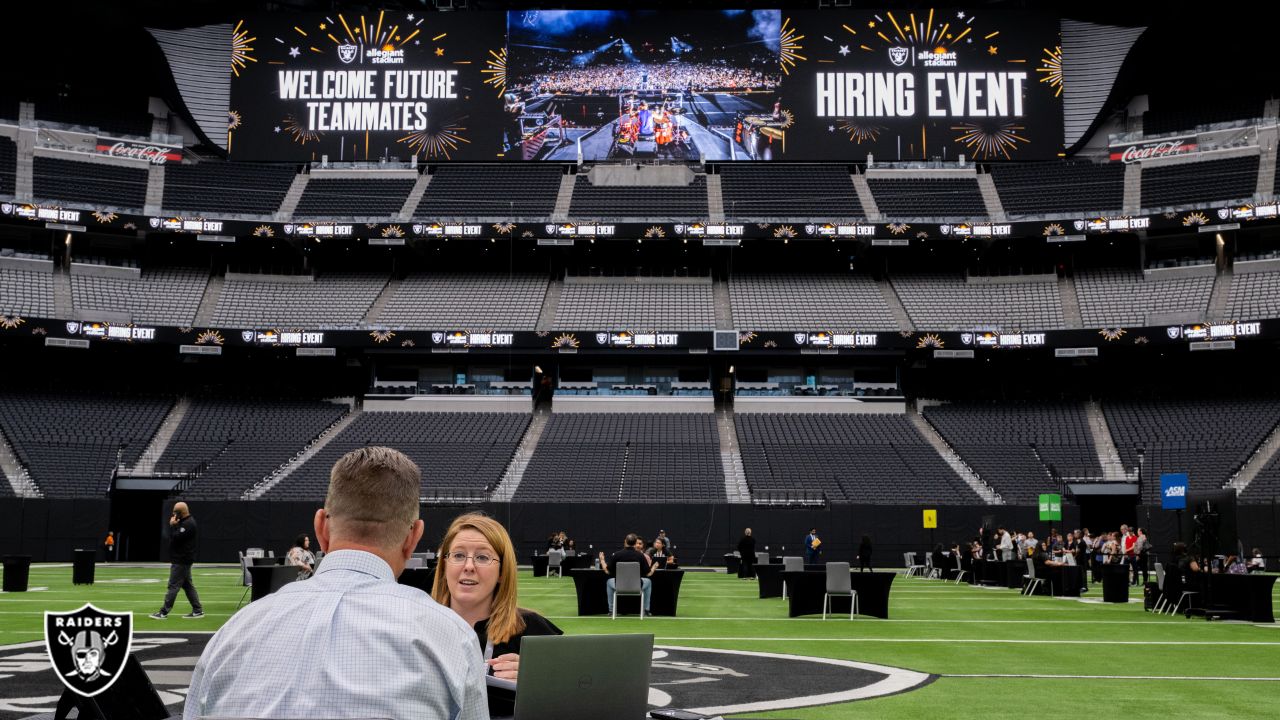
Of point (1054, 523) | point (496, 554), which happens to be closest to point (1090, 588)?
point (1054, 523)

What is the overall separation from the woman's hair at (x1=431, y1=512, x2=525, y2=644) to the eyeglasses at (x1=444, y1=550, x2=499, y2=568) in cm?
4

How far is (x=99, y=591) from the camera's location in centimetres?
2527

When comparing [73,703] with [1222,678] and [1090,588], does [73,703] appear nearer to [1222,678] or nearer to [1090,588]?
[1222,678]

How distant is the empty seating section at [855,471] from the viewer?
44.3m

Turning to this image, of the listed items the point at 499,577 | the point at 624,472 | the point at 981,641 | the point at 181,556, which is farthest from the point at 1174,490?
the point at 499,577

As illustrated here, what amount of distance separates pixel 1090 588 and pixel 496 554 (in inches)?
1125

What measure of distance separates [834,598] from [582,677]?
16683 millimetres

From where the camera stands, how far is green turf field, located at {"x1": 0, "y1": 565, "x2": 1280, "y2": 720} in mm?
10523

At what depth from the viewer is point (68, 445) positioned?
4694cm

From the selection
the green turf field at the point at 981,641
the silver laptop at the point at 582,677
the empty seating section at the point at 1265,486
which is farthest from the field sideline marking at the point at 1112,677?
the empty seating section at the point at 1265,486

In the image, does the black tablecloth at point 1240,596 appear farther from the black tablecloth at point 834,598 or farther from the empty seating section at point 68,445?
the empty seating section at point 68,445

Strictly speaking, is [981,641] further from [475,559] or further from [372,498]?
[372,498]
